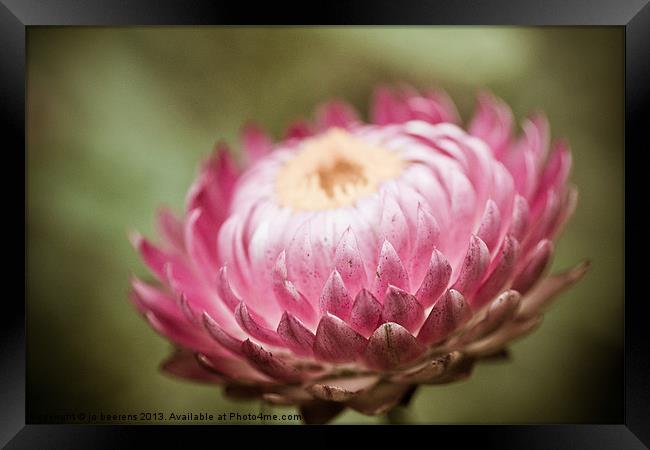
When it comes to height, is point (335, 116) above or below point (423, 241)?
above

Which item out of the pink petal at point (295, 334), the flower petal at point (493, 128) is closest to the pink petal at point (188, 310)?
the pink petal at point (295, 334)


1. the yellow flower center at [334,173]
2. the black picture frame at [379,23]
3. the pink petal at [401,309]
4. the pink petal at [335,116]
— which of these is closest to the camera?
the pink petal at [401,309]

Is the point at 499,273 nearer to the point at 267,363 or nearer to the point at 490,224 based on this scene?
the point at 490,224

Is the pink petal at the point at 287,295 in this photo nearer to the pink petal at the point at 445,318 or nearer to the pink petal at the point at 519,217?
the pink petal at the point at 445,318

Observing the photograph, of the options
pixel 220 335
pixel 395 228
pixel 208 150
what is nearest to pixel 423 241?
pixel 395 228

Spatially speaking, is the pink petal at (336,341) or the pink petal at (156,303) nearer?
the pink petal at (336,341)

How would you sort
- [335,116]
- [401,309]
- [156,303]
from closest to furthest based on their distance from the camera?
[401,309] < [156,303] < [335,116]
